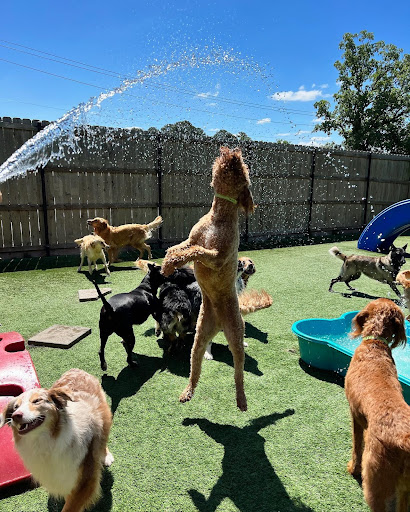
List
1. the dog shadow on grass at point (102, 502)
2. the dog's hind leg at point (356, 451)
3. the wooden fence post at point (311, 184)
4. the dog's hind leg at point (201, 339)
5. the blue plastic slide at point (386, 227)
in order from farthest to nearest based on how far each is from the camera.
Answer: the wooden fence post at point (311, 184), the blue plastic slide at point (386, 227), the dog's hind leg at point (201, 339), the dog's hind leg at point (356, 451), the dog shadow on grass at point (102, 502)

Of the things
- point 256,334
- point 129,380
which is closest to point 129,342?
point 129,380

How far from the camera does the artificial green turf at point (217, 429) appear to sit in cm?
234

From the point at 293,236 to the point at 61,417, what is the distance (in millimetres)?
12843

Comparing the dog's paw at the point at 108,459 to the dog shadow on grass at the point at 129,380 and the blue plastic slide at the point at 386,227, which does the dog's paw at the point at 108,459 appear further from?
the blue plastic slide at the point at 386,227

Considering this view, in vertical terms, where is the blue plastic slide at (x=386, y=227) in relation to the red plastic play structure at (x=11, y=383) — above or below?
above

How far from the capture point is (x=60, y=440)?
6.07 ft

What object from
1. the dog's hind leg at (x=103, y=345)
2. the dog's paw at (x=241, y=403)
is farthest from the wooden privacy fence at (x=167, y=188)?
the dog's paw at (x=241, y=403)

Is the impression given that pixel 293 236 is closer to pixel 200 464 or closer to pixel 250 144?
pixel 250 144

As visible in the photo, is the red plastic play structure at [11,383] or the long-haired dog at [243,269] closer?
the red plastic play structure at [11,383]

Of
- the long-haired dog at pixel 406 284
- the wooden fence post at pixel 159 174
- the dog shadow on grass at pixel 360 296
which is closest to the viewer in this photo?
the long-haired dog at pixel 406 284

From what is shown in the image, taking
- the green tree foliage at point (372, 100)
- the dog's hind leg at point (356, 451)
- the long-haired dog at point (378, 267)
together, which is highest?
the green tree foliage at point (372, 100)

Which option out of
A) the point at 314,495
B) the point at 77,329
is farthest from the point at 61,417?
the point at 77,329

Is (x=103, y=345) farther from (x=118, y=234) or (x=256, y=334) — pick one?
(x=118, y=234)

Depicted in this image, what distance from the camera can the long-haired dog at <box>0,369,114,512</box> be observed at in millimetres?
1781
